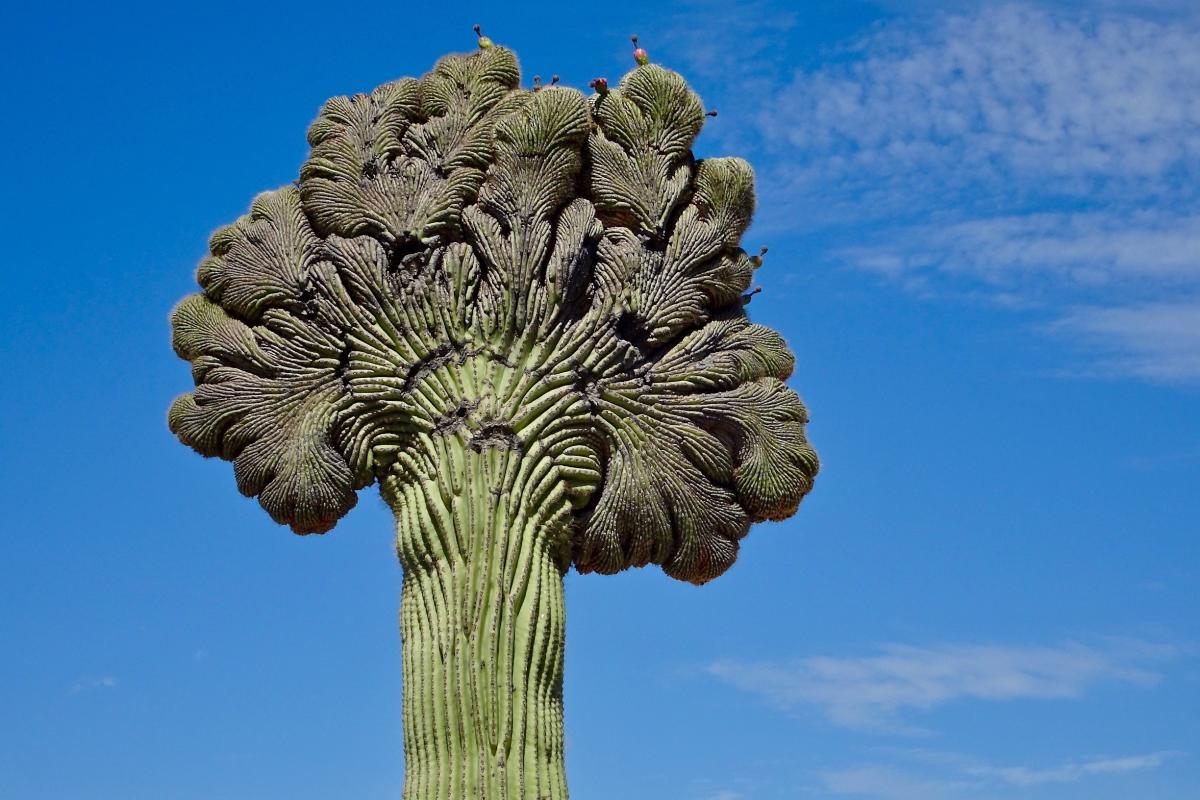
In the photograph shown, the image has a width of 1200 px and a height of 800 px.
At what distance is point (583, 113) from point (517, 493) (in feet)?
7.77

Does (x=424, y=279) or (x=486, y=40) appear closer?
(x=424, y=279)

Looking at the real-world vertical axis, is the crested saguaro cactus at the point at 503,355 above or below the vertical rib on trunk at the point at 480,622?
above

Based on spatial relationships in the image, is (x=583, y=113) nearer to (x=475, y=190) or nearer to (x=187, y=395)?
(x=475, y=190)

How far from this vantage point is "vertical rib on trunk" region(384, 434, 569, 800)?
978 centimetres

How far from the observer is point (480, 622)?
9.98m

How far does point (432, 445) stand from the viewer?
34.1 feet

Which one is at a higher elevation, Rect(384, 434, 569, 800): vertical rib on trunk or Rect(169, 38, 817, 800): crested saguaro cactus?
Rect(169, 38, 817, 800): crested saguaro cactus

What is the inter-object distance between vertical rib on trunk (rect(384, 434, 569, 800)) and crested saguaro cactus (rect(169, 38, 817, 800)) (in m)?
0.01

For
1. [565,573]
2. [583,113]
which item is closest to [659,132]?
[583,113]

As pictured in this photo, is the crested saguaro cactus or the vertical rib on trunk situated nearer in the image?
the vertical rib on trunk

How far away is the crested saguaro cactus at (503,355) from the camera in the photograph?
1023 centimetres

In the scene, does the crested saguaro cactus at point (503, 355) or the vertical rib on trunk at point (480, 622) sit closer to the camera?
the vertical rib on trunk at point (480, 622)

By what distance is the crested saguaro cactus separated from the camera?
10.2 m

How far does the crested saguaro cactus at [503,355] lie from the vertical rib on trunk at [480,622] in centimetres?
1
